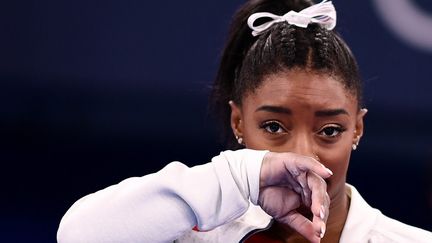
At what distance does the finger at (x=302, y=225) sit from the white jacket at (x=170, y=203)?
51 millimetres

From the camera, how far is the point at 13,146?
199 cm

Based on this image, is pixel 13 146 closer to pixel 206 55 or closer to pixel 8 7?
Result: pixel 8 7

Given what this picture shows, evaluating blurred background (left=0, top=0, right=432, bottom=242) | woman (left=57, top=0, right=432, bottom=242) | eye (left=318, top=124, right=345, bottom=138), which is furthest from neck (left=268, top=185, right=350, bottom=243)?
blurred background (left=0, top=0, right=432, bottom=242)

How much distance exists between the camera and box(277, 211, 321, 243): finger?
108 cm

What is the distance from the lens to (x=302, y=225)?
111 cm

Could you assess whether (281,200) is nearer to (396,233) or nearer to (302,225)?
(302,225)

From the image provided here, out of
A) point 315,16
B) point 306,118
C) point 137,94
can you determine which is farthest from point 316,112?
point 137,94

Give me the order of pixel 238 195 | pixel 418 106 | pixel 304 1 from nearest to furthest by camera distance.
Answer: pixel 238 195, pixel 304 1, pixel 418 106

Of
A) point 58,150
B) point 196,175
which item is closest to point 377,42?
point 58,150

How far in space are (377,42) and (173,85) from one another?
18.4 inches

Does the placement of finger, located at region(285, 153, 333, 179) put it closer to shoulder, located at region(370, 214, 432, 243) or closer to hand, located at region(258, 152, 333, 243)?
hand, located at region(258, 152, 333, 243)

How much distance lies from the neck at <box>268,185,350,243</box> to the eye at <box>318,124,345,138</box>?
0.11 m

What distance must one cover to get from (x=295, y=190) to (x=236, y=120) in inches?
11.8

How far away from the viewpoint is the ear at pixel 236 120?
1384mm
